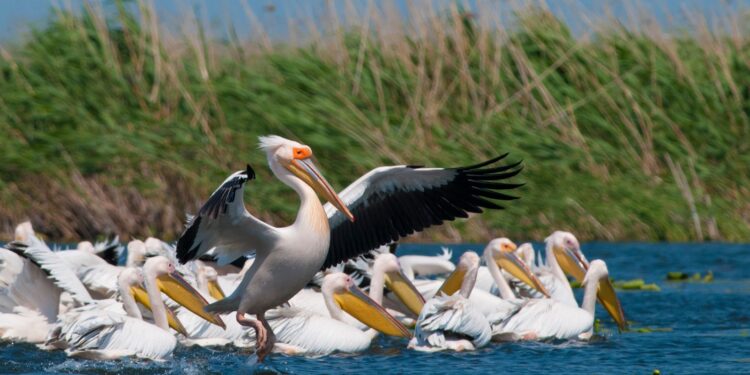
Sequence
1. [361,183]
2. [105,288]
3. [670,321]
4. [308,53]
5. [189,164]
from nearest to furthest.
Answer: [361,183], [105,288], [670,321], [189,164], [308,53]

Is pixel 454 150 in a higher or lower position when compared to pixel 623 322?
higher

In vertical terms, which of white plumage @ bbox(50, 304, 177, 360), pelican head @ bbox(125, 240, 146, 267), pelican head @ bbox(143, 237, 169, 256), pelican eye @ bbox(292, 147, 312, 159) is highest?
pelican eye @ bbox(292, 147, 312, 159)

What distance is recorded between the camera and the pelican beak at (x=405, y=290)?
23.9 ft

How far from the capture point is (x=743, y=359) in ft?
21.2

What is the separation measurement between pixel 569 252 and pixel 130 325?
3026 millimetres

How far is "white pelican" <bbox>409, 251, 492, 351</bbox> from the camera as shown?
646 cm

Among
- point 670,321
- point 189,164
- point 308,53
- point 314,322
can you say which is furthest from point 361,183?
point 308,53

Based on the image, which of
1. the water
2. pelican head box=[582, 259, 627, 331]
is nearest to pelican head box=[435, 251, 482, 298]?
the water

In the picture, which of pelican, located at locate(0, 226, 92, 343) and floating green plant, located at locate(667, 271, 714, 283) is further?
floating green plant, located at locate(667, 271, 714, 283)

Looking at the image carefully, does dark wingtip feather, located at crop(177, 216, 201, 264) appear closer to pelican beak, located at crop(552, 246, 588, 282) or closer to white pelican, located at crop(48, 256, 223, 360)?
white pelican, located at crop(48, 256, 223, 360)

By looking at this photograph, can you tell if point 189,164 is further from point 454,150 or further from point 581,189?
point 581,189

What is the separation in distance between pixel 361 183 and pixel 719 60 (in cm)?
683

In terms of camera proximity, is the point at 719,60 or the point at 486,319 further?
the point at 719,60

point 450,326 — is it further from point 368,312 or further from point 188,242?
point 188,242
